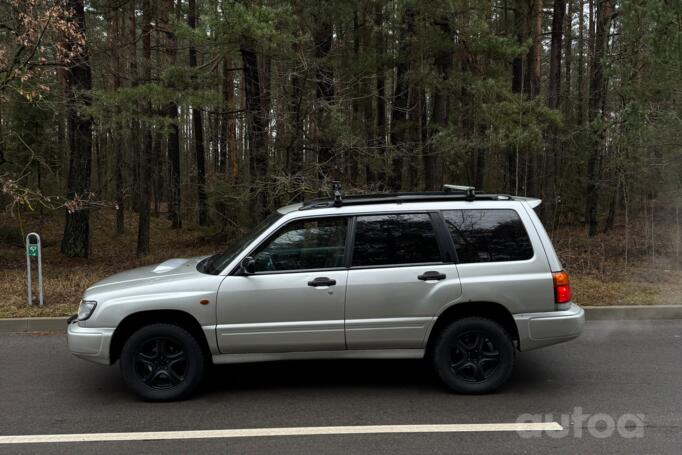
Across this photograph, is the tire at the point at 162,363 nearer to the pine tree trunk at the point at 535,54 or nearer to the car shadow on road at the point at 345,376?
the car shadow on road at the point at 345,376

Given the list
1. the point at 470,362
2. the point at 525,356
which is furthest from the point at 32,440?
A: the point at 525,356

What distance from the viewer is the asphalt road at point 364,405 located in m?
4.19

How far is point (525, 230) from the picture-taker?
5254mm

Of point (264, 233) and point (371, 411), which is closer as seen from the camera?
point (371, 411)

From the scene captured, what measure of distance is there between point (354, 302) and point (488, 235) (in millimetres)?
1416

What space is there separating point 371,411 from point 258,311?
1.31 m

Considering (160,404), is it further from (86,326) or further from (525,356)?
(525,356)

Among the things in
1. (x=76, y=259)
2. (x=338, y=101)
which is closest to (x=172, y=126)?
(x=76, y=259)

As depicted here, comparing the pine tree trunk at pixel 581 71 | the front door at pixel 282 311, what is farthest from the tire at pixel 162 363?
the pine tree trunk at pixel 581 71

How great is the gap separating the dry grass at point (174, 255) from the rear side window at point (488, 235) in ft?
13.4

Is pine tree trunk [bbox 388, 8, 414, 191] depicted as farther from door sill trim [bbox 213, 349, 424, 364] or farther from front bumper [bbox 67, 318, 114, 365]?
front bumper [bbox 67, 318, 114, 365]

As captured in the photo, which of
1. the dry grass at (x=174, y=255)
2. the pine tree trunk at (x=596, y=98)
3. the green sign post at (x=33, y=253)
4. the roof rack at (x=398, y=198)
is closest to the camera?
the roof rack at (x=398, y=198)

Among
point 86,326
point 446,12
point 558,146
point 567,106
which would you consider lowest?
point 86,326

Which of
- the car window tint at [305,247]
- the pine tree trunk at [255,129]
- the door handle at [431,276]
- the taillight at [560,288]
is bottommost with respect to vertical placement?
the taillight at [560,288]
